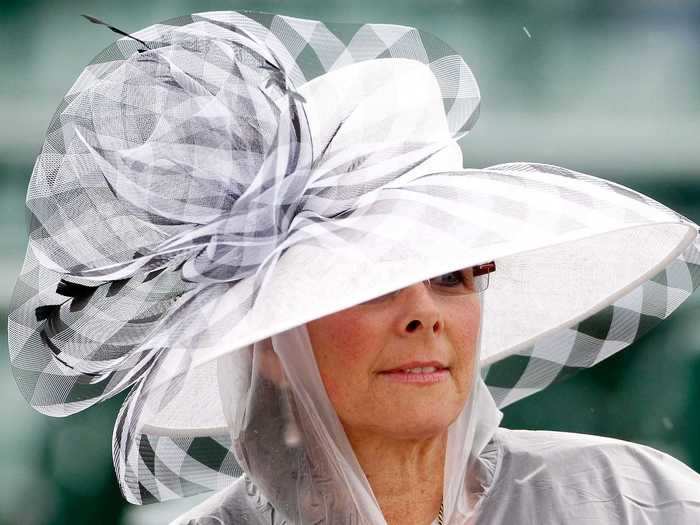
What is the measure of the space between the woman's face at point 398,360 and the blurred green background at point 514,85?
7.98 ft

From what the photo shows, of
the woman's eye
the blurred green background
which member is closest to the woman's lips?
the woman's eye

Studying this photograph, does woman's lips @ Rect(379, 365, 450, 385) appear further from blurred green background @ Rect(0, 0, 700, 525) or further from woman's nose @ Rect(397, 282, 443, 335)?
blurred green background @ Rect(0, 0, 700, 525)

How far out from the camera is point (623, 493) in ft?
5.13

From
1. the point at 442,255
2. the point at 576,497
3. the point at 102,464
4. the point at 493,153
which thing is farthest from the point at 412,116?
the point at 493,153

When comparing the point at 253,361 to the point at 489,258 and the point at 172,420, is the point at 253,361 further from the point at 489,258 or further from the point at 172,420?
the point at 489,258

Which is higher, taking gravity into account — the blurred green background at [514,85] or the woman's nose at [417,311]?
the woman's nose at [417,311]

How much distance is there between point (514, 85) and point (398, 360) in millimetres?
3215

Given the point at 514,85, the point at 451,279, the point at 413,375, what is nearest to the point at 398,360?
the point at 413,375

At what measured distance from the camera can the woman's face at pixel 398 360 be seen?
1.46 m

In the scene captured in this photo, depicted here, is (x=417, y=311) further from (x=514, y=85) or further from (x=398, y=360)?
(x=514, y=85)

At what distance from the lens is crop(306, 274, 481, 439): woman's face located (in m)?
1.46

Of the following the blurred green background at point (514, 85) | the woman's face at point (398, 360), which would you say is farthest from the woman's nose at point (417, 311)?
the blurred green background at point (514, 85)

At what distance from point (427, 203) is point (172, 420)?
62 cm

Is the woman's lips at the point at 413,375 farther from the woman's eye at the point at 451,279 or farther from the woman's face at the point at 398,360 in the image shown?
the woman's eye at the point at 451,279
